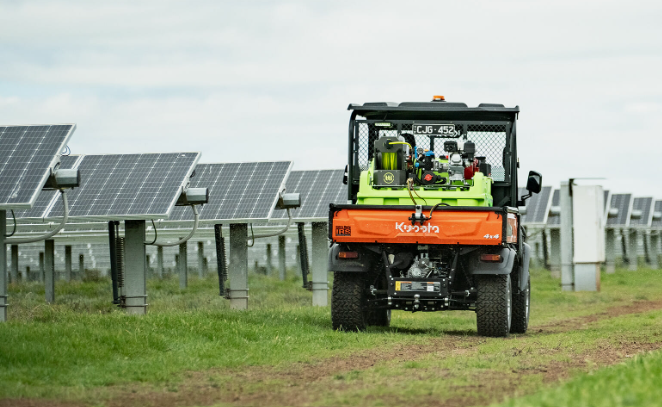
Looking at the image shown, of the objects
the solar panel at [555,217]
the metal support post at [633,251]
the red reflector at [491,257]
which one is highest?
the red reflector at [491,257]

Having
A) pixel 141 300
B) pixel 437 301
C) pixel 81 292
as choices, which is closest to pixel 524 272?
pixel 437 301

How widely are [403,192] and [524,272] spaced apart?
9.01 ft

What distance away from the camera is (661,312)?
20031 mm

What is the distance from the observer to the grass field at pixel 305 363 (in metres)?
7.77

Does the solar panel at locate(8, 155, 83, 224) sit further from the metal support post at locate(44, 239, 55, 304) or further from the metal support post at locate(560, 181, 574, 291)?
the metal support post at locate(560, 181, 574, 291)

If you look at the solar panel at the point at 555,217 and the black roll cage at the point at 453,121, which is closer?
the black roll cage at the point at 453,121

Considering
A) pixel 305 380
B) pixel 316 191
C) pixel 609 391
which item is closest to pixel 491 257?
pixel 305 380

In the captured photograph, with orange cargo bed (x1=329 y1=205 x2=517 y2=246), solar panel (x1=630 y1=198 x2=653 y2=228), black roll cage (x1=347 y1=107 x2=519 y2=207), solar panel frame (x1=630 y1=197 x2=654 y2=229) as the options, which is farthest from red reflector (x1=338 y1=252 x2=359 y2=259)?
solar panel (x1=630 y1=198 x2=653 y2=228)

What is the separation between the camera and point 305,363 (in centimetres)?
1061

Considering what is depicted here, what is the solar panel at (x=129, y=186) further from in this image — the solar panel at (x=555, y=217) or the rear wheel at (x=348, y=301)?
the solar panel at (x=555, y=217)

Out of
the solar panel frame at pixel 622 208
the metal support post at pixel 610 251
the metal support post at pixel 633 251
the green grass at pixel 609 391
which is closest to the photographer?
the green grass at pixel 609 391

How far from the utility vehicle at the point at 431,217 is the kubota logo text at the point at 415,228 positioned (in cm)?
1

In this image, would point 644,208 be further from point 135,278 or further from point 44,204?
point 135,278

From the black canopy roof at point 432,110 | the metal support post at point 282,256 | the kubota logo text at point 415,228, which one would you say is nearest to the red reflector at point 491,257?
the kubota logo text at point 415,228
